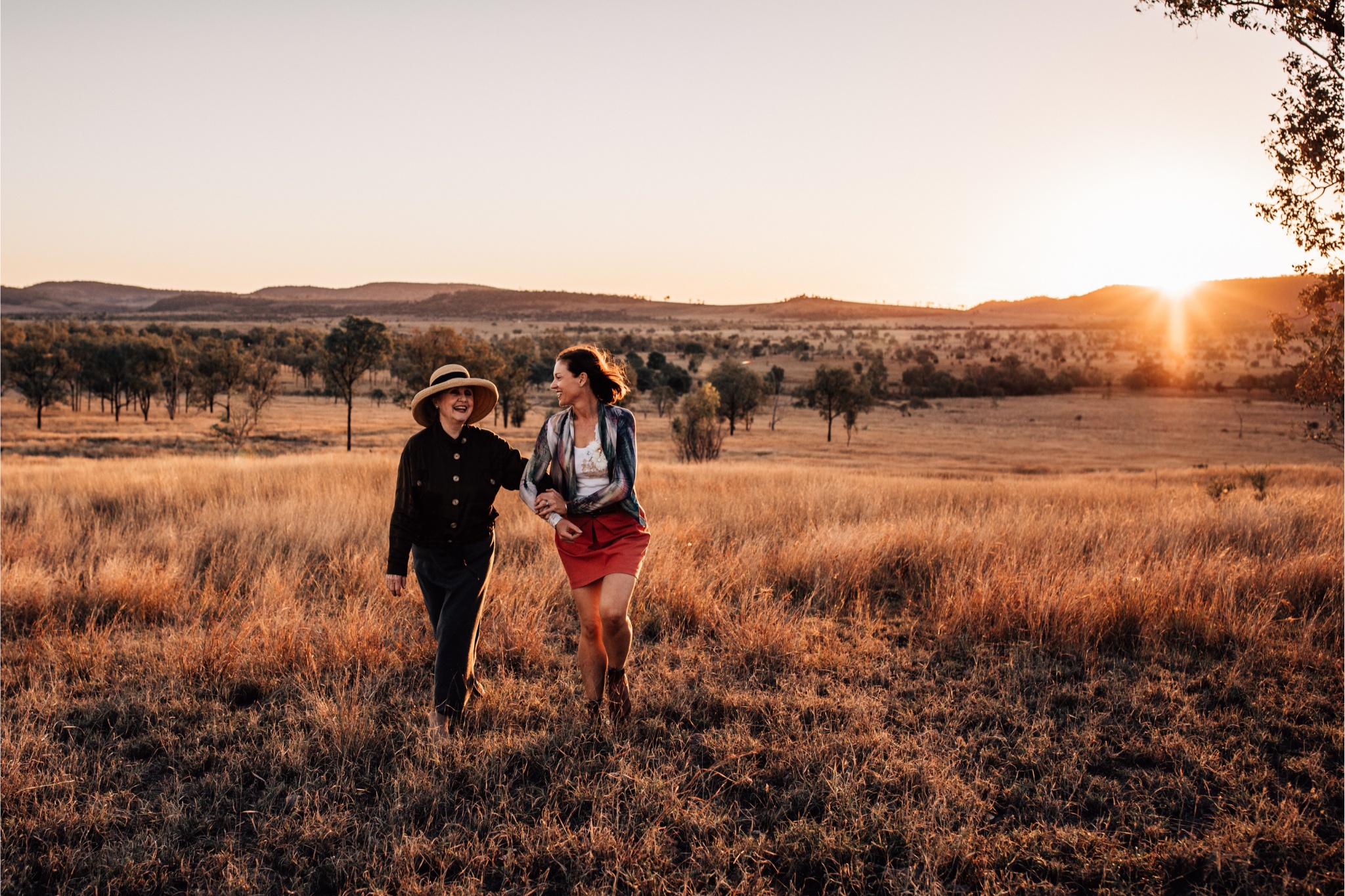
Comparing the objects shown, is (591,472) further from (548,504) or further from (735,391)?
(735,391)

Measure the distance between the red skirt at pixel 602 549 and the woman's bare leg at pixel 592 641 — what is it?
81 millimetres

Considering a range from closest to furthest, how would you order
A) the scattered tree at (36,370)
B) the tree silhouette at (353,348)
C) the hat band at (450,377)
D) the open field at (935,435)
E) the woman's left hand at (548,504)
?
the woman's left hand at (548,504) → the hat band at (450,377) → the tree silhouette at (353,348) → the open field at (935,435) → the scattered tree at (36,370)

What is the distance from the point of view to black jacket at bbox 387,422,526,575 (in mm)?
4117

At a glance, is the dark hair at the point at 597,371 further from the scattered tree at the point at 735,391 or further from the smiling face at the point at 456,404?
the scattered tree at the point at 735,391

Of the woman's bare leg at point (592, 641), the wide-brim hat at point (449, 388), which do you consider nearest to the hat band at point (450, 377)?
the wide-brim hat at point (449, 388)

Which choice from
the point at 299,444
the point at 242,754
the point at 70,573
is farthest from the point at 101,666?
the point at 299,444

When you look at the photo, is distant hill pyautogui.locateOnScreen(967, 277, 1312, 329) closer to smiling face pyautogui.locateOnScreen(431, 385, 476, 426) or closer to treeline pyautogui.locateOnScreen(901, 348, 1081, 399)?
treeline pyautogui.locateOnScreen(901, 348, 1081, 399)

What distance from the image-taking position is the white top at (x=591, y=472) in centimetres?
414

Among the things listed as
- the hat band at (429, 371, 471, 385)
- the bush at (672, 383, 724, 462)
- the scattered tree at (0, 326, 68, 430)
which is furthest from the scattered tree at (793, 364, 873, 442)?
the scattered tree at (0, 326, 68, 430)

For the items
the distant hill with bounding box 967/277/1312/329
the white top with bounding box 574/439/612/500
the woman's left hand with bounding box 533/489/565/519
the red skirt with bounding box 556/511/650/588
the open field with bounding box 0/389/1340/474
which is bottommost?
the open field with bounding box 0/389/1340/474

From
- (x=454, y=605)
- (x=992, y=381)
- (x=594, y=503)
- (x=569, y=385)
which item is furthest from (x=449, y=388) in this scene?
(x=992, y=381)

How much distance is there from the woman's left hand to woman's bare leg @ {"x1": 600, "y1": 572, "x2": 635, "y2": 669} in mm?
462

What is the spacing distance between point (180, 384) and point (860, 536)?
68.0 m

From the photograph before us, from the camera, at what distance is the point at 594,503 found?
4098 millimetres
